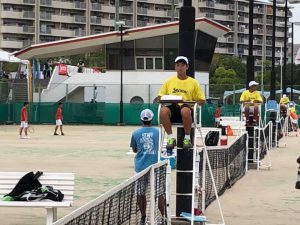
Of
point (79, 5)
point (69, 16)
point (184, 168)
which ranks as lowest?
point (184, 168)

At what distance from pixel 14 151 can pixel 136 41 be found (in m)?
37.3

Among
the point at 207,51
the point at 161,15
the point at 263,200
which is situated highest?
the point at 161,15

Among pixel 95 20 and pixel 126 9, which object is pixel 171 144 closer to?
pixel 95 20

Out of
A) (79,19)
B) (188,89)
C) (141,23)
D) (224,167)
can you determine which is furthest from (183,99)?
(141,23)

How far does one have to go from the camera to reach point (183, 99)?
9266 mm

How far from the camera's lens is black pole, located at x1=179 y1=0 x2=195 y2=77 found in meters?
9.47

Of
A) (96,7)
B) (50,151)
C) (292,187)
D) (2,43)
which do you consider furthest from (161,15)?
(292,187)

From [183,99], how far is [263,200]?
5.03 metres

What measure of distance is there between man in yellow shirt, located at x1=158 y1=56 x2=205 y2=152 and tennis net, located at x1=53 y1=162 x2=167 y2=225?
0.47 meters

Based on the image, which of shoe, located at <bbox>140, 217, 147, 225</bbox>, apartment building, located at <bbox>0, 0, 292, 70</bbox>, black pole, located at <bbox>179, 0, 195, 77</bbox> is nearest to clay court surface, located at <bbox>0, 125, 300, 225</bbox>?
shoe, located at <bbox>140, 217, 147, 225</bbox>

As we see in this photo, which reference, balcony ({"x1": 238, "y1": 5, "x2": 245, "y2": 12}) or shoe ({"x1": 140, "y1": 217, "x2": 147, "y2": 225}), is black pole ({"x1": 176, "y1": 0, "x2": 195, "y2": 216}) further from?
balcony ({"x1": 238, "y1": 5, "x2": 245, "y2": 12})

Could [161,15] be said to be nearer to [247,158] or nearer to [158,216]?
[247,158]

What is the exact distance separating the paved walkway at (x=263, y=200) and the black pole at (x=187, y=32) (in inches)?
114

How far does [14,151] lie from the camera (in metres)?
25.3
